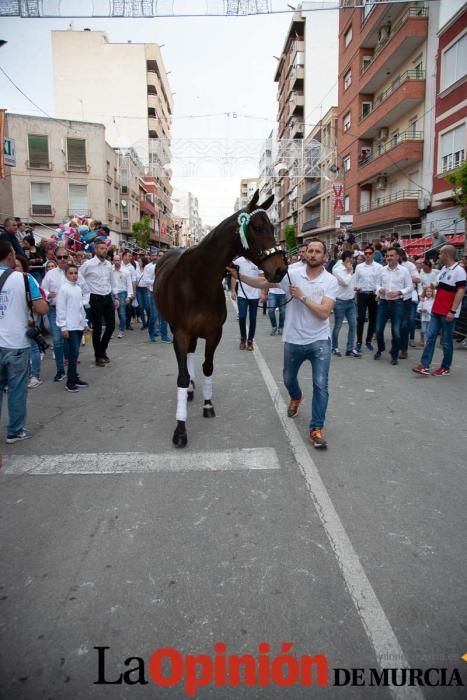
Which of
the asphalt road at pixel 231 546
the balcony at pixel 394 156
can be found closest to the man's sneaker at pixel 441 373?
the asphalt road at pixel 231 546

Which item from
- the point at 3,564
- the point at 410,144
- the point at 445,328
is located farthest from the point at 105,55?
the point at 3,564

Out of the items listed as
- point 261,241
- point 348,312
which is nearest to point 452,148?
point 348,312

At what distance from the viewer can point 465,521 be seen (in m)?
3.18

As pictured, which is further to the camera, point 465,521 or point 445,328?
point 445,328

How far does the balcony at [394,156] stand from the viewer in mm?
22922

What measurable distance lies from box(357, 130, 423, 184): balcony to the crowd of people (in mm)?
14905

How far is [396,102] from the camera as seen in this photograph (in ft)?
78.3

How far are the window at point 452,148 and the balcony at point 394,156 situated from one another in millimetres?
2432

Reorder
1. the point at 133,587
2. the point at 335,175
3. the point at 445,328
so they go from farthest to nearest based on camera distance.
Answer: the point at 335,175 → the point at 445,328 → the point at 133,587

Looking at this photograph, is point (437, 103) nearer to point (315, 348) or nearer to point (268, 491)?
point (315, 348)

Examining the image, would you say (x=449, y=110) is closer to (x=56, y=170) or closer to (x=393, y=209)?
(x=393, y=209)

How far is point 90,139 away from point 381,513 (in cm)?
4111

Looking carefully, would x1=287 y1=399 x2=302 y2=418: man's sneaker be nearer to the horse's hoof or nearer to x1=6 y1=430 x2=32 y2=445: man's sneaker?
the horse's hoof

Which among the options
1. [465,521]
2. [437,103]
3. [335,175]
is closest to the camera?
[465,521]
